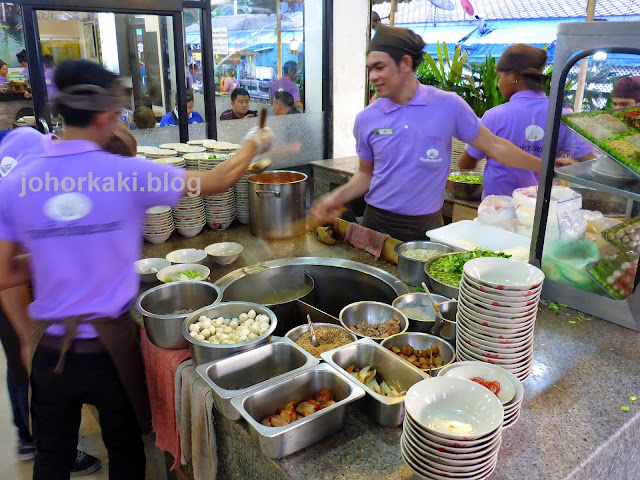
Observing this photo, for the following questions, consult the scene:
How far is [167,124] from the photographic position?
438cm

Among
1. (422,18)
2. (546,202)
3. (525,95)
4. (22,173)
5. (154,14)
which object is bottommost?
(546,202)

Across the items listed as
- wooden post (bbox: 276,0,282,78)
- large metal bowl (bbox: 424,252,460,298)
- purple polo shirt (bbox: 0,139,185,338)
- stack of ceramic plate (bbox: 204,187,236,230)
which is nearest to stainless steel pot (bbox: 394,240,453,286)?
large metal bowl (bbox: 424,252,460,298)

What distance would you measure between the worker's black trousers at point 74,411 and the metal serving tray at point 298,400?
0.73 meters

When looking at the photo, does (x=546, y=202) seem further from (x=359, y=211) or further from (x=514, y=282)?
(x=359, y=211)

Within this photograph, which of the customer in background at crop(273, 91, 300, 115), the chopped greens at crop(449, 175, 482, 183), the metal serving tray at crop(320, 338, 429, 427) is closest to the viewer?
the metal serving tray at crop(320, 338, 429, 427)

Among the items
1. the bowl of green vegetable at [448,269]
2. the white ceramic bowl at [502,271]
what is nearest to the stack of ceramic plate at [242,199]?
the bowl of green vegetable at [448,269]

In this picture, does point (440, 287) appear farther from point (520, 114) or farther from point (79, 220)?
point (520, 114)

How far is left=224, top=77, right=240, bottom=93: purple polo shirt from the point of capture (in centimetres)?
491

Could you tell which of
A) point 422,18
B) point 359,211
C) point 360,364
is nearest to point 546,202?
point 360,364

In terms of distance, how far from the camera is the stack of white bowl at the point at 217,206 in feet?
9.68

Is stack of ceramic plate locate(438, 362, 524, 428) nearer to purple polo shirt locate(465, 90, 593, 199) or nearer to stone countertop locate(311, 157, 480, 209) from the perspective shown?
purple polo shirt locate(465, 90, 593, 199)

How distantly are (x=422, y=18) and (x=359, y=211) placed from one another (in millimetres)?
12044

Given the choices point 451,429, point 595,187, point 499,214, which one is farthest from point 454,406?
point 499,214

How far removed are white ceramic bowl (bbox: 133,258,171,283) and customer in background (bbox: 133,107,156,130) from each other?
217cm
